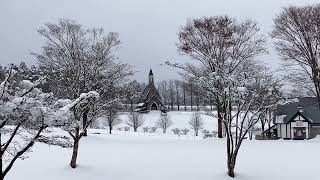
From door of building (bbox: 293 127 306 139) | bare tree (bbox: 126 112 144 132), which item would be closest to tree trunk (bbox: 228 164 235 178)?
door of building (bbox: 293 127 306 139)

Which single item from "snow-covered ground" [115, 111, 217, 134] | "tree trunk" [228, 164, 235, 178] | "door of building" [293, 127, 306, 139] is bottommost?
"tree trunk" [228, 164, 235, 178]

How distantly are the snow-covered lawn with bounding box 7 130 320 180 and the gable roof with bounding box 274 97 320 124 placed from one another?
1170cm

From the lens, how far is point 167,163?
64.0 feet

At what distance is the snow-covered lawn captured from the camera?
683 inches

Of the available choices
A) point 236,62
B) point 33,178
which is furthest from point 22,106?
point 236,62

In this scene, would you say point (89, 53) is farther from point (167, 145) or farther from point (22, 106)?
point (22, 106)

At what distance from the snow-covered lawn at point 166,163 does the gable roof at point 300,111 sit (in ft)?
38.4

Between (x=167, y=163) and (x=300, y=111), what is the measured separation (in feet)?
64.3

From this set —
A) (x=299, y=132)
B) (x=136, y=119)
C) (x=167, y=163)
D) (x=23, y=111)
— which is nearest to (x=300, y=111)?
(x=299, y=132)

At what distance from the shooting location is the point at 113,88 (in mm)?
25812

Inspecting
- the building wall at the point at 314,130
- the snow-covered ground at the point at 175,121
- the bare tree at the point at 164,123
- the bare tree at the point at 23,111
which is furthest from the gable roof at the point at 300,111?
the bare tree at the point at 23,111

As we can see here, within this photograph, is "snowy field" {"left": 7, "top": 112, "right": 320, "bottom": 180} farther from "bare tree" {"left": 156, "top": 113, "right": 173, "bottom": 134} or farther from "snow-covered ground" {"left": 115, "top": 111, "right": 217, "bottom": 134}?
"snow-covered ground" {"left": 115, "top": 111, "right": 217, "bottom": 134}

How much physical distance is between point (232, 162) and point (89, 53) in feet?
40.8

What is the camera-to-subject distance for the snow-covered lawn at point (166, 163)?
17.3 metres
